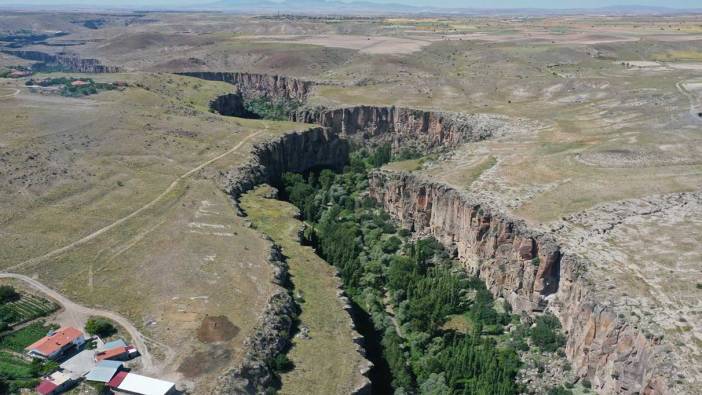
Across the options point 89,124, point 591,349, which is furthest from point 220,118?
point 591,349

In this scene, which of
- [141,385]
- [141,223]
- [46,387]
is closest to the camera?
[46,387]

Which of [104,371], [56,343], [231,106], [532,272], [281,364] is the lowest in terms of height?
[281,364]

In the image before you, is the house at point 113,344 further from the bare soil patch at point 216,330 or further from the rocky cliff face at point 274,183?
the rocky cliff face at point 274,183

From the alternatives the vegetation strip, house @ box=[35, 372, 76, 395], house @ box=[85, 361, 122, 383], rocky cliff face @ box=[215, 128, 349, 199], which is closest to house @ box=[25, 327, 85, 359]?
house @ box=[35, 372, 76, 395]

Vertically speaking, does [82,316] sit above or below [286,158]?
below

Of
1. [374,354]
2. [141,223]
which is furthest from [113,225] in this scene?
[374,354]

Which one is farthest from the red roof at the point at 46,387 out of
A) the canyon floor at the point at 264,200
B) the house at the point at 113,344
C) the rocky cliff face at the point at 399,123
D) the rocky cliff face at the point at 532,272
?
the rocky cliff face at the point at 399,123

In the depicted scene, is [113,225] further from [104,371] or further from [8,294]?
[104,371]

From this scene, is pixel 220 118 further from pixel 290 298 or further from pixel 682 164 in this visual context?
pixel 682 164
